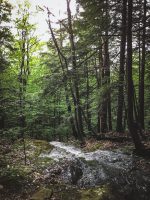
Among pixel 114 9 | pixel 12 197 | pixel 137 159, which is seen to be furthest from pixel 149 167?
pixel 114 9

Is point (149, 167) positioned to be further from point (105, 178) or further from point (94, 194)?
point (94, 194)

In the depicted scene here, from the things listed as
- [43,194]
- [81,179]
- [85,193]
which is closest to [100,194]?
[85,193]

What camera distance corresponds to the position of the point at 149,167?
906 centimetres

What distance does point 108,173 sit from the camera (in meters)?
8.80

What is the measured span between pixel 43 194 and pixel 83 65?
1204cm

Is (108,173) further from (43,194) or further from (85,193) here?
(43,194)

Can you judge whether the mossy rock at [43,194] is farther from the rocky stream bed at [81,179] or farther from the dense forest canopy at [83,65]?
the dense forest canopy at [83,65]

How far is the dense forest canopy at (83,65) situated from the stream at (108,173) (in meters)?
1.45

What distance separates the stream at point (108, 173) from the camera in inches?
303

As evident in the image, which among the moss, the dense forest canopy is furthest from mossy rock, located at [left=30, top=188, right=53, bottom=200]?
the dense forest canopy

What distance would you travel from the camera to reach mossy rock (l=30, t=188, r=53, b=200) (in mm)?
7218

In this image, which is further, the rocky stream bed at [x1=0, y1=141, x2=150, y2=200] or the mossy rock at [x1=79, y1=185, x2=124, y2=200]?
the rocky stream bed at [x1=0, y1=141, x2=150, y2=200]

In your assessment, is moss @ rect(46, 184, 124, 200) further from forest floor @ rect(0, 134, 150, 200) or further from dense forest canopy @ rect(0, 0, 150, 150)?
dense forest canopy @ rect(0, 0, 150, 150)

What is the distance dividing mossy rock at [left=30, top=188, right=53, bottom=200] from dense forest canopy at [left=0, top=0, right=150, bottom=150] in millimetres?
2667
